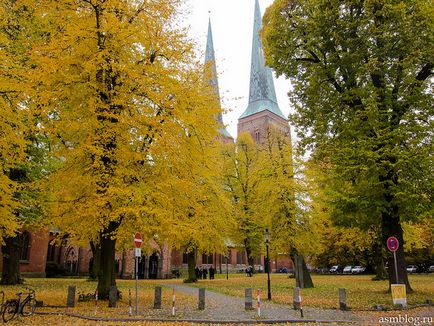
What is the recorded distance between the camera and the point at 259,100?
82625mm

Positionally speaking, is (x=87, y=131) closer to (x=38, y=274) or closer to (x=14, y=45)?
(x=14, y=45)

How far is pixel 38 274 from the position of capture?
1470 inches

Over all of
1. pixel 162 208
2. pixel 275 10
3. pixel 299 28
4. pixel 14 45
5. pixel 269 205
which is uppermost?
pixel 275 10

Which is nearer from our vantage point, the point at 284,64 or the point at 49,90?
the point at 49,90

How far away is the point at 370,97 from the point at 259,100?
66263 millimetres

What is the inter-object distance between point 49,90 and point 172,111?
457 centimetres

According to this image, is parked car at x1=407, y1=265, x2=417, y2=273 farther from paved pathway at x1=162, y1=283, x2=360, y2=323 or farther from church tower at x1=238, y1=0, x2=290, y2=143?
paved pathway at x1=162, y1=283, x2=360, y2=323

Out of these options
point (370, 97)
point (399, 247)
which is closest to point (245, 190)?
point (399, 247)

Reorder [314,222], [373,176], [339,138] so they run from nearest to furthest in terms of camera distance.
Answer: [373,176] < [339,138] < [314,222]

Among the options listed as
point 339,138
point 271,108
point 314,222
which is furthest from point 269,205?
point 271,108

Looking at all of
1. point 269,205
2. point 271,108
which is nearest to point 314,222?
point 269,205

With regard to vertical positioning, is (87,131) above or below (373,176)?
above

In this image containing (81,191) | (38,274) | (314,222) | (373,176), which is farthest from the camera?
(38,274)

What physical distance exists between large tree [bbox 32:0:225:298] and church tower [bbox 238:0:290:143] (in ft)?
208
